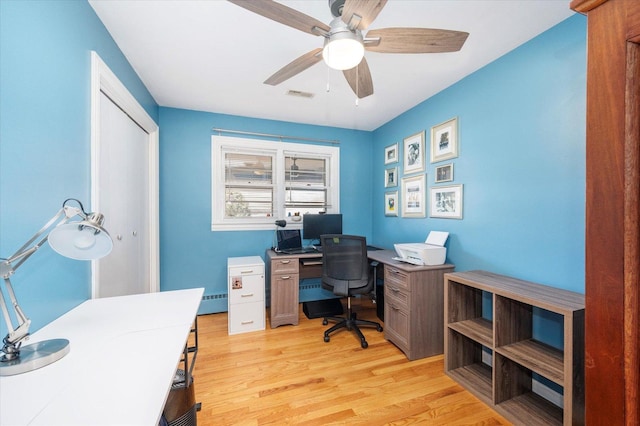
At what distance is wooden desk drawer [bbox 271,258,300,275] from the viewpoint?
2.78 meters

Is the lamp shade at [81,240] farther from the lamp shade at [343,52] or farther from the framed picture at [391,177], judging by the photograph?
the framed picture at [391,177]

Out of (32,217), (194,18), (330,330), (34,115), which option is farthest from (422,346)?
(194,18)

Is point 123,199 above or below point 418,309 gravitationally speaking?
above

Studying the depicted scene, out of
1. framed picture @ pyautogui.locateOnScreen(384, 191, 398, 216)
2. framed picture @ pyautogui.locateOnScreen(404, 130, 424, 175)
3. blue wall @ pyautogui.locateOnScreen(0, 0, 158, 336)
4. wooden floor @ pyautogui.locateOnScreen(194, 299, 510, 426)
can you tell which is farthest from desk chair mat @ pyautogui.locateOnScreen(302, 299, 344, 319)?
blue wall @ pyautogui.locateOnScreen(0, 0, 158, 336)

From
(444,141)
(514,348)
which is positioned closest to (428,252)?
(514,348)

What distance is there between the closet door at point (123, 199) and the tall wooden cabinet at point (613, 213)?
7.57ft

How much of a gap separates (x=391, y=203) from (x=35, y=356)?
3224 millimetres

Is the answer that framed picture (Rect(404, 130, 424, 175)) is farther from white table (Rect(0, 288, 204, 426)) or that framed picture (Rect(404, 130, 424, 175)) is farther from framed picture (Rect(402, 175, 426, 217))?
white table (Rect(0, 288, 204, 426))

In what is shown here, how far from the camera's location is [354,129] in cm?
377

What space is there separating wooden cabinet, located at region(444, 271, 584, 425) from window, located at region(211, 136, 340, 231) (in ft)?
6.95

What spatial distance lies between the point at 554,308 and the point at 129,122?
3.38 metres

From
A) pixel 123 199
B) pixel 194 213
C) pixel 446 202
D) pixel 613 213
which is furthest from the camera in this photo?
pixel 194 213

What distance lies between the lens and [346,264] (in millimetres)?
2473

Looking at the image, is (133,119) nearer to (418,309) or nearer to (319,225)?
(319,225)
